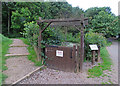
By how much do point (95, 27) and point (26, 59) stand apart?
16.1 metres

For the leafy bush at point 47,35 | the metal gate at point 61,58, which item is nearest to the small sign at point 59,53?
the metal gate at point 61,58

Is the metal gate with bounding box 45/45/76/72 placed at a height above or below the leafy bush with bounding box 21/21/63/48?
below

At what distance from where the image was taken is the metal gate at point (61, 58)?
13.5 ft

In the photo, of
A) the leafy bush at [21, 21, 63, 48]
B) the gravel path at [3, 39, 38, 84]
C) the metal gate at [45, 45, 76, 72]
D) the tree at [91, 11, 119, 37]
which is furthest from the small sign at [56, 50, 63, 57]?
the tree at [91, 11, 119, 37]

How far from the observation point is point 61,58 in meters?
4.31

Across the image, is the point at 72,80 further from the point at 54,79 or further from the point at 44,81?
the point at 44,81

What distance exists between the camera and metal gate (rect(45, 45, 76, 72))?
412 cm

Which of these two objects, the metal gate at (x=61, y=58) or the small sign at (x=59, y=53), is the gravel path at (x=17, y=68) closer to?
the metal gate at (x=61, y=58)

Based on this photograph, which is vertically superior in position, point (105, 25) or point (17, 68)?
point (105, 25)

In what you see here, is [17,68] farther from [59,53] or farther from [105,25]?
[105,25]

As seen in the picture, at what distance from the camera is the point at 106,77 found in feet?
12.1

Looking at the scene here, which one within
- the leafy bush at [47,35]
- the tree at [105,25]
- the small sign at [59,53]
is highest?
the tree at [105,25]

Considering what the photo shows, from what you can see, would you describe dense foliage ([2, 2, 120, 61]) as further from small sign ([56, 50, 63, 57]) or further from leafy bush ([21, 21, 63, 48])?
small sign ([56, 50, 63, 57])

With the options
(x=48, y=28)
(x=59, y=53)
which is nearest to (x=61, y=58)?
(x=59, y=53)
